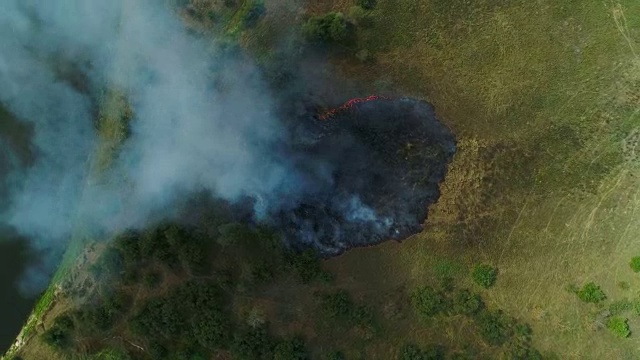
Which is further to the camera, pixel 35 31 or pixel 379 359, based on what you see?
pixel 35 31

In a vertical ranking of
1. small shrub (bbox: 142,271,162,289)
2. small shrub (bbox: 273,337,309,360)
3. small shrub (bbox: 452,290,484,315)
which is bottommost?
small shrub (bbox: 142,271,162,289)

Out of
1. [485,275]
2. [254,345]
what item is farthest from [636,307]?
[254,345]

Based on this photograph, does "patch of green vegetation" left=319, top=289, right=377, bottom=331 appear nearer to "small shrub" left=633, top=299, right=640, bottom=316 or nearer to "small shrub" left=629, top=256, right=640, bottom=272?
"small shrub" left=633, top=299, right=640, bottom=316

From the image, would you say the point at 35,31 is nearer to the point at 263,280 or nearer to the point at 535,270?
Result: the point at 263,280

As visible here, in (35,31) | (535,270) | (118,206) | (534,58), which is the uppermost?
(534,58)

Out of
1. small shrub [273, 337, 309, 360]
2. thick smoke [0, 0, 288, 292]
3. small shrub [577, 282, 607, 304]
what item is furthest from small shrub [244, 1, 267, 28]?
small shrub [577, 282, 607, 304]

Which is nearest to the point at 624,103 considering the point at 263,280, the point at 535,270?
the point at 535,270

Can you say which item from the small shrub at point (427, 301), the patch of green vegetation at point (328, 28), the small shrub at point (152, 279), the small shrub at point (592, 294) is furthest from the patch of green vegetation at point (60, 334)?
the small shrub at point (592, 294)

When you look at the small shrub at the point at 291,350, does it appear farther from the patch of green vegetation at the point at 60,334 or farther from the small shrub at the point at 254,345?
the patch of green vegetation at the point at 60,334
